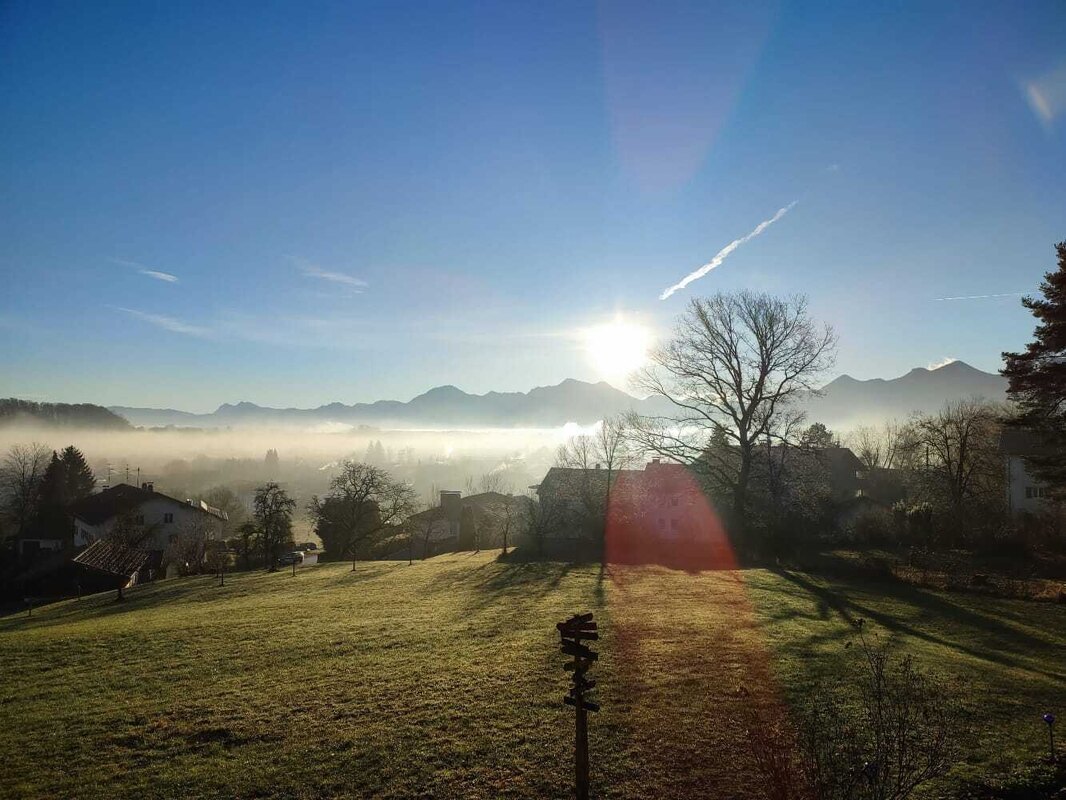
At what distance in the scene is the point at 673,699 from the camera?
1220 centimetres

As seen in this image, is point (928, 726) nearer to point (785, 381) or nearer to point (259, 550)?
point (785, 381)

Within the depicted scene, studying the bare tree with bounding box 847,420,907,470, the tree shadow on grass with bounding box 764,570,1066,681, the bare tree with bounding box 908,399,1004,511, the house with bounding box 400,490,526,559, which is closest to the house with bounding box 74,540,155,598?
the house with bounding box 400,490,526,559

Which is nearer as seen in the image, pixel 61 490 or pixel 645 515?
pixel 645 515

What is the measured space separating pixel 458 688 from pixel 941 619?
18479 millimetres

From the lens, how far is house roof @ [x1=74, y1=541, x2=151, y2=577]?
31.7 meters

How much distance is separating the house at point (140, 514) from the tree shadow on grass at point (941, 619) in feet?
197

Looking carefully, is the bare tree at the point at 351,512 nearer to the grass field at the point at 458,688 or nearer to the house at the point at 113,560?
the house at the point at 113,560

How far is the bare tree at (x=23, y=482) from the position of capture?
74.4 m

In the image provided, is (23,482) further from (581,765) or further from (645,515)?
(581,765)

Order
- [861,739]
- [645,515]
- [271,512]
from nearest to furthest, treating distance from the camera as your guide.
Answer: [861,739] → [271,512] → [645,515]

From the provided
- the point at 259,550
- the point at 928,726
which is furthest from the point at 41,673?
the point at 259,550

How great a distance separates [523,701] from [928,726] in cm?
833

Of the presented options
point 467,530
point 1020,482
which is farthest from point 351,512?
point 1020,482

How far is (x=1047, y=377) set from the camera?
22250 mm
